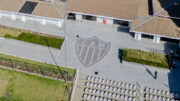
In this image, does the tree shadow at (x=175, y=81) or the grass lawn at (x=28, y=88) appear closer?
the tree shadow at (x=175, y=81)

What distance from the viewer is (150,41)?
2507 inches

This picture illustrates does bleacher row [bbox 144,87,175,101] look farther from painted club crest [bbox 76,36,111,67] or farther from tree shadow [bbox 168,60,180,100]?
painted club crest [bbox 76,36,111,67]

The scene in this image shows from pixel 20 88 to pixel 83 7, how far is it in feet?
85.0

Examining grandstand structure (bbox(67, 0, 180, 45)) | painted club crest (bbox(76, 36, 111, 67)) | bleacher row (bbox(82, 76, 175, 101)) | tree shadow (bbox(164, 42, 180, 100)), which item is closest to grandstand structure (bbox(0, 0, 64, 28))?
grandstand structure (bbox(67, 0, 180, 45))

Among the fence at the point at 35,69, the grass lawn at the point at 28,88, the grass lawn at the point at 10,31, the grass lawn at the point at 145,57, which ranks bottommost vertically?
the grass lawn at the point at 28,88

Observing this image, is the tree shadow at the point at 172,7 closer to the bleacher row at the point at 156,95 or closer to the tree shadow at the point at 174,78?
the tree shadow at the point at 174,78

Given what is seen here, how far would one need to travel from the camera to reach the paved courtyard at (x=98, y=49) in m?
56.3

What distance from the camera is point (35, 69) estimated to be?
189ft

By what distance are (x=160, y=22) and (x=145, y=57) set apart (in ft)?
31.8

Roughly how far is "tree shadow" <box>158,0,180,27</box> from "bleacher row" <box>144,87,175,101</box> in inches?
698

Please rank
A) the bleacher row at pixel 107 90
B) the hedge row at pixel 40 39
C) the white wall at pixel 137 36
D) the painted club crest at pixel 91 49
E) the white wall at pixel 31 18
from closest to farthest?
the bleacher row at pixel 107 90
the painted club crest at pixel 91 49
the hedge row at pixel 40 39
the white wall at pixel 137 36
the white wall at pixel 31 18

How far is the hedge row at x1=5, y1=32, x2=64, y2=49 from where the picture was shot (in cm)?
6227

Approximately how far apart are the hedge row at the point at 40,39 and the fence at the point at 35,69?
6.50 meters

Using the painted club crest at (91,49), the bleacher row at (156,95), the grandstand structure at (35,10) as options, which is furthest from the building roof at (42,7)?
the bleacher row at (156,95)
